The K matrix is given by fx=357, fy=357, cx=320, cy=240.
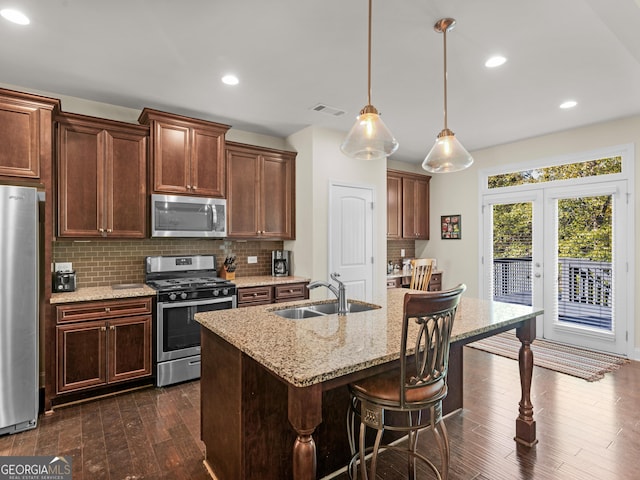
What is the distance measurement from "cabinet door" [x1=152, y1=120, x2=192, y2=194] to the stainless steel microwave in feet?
0.38

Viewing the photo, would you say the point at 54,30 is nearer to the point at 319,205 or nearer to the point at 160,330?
the point at 160,330

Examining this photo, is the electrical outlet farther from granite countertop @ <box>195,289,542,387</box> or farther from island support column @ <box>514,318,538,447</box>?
island support column @ <box>514,318,538,447</box>

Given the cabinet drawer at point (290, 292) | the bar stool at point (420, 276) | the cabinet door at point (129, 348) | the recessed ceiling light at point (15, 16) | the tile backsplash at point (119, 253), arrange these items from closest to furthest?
the recessed ceiling light at point (15, 16)
the cabinet door at point (129, 348)
the tile backsplash at point (119, 253)
the cabinet drawer at point (290, 292)
the bar stool at point (420, 276)

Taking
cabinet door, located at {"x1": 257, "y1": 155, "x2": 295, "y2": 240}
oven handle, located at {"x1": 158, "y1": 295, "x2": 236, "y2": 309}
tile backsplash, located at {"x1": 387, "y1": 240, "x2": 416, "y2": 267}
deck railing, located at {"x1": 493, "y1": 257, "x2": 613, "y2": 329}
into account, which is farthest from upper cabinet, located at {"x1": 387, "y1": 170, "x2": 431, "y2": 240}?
oven handle, located at {"x1": 158, "y1": 295, "x2": 236, "y2": 309}

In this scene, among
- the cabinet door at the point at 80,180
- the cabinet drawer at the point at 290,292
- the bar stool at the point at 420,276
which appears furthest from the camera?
the bar stool at the point at 420,276

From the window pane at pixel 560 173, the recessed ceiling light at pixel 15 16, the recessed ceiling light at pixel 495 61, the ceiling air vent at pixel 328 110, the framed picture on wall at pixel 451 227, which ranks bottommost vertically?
the framed picture on wall at pixel 451 227

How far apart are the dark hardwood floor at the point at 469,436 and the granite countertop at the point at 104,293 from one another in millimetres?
896

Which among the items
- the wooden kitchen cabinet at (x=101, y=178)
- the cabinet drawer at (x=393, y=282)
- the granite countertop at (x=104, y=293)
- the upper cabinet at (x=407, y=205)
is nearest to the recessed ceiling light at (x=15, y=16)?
the wooden kitchen cabinet at (x=101, y=178)

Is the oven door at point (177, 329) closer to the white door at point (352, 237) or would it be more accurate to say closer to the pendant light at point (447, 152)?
the white door at point (352, 237)

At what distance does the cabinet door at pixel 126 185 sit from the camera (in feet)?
11.3

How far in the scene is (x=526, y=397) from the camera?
2.42 meters

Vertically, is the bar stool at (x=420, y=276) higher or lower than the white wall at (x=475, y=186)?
lower

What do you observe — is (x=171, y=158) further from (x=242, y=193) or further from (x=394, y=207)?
(x=394, y=207)

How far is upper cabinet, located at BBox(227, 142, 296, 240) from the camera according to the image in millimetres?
4254
